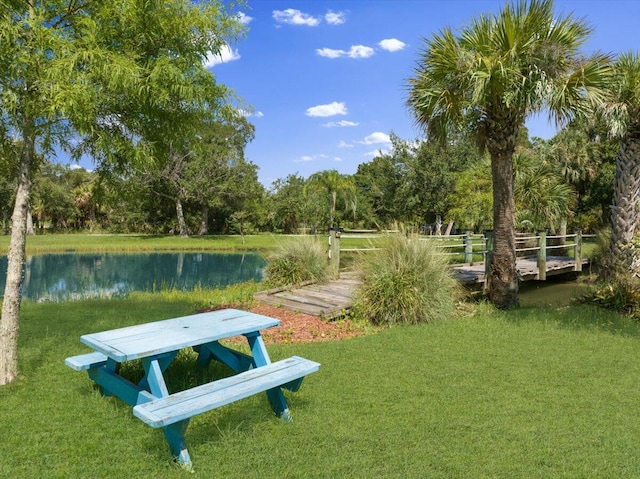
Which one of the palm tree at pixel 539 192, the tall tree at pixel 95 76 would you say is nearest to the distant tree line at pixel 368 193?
the palm tree at pixel 539 192

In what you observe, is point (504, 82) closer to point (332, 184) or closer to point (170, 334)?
point (170, 334)

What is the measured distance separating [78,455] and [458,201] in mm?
21052

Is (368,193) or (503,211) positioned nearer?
(503,211)

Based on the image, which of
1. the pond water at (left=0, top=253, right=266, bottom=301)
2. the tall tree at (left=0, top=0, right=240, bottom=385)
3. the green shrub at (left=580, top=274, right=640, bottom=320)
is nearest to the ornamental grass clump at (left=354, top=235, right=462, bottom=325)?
the green shrub at (left=580, top=274, right=640, bottom=320)

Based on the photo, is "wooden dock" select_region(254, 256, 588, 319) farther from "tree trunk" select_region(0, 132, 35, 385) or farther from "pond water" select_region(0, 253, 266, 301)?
"tree trunk" select_region(0, 132, 35, 385)

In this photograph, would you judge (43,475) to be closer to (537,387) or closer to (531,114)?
(537,387)

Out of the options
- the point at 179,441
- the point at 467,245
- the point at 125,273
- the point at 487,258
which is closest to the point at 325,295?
the point at 487,258

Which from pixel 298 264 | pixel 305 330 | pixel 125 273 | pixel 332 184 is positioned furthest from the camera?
pixel 332 184

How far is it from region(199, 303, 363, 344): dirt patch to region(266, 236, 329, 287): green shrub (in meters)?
2.13

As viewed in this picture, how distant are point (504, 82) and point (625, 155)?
11.5ft

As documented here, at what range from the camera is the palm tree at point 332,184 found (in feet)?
126

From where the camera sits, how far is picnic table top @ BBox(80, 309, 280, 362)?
10.9ft

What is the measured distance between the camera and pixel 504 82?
812cm

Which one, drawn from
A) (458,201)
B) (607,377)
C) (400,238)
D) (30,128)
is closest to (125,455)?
(30,128)
